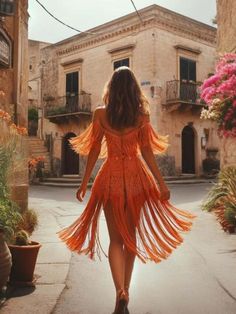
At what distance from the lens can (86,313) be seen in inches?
121

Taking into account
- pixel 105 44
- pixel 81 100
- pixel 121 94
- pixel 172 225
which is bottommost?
pixel 172 225

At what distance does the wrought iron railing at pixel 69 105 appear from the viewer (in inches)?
940

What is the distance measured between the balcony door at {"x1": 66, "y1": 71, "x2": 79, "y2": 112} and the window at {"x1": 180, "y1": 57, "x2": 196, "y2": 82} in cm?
629

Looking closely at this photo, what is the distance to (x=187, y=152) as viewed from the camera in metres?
23.0

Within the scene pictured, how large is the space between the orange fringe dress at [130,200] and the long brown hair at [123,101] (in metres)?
0.09

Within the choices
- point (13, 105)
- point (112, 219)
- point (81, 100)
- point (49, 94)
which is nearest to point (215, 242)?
point (112, 219)

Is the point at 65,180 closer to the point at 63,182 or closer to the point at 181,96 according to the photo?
the point at 63,182

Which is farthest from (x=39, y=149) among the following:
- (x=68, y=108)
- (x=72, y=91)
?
(x=72, y=91)

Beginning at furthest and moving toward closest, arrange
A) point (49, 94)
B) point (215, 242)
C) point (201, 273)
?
point (49, 94) < point (215, 242) < point (201, 273)

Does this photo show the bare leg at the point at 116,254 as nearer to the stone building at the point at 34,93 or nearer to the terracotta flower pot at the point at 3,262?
the terracotta flower pot at the point at 3,262

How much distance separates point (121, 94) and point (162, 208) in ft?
3.09

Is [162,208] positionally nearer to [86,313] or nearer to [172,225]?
[172,225]

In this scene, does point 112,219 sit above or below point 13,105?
below

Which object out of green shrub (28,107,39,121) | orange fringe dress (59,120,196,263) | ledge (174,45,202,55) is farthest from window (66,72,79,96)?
orange fringe dress (59,120,196,263)
